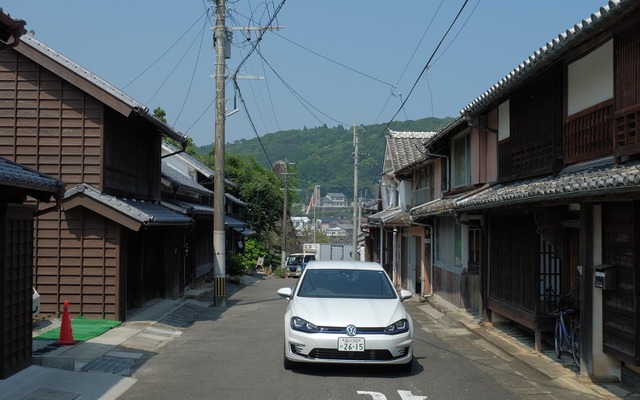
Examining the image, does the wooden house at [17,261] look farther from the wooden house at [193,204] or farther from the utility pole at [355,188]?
the utility pole at [355,188]

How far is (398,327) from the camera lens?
952cm

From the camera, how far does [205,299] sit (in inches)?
888

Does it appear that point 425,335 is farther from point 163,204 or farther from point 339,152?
point 339,152

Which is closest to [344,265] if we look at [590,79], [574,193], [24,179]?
[574,193]

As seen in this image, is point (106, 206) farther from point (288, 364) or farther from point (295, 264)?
point (295, 264)

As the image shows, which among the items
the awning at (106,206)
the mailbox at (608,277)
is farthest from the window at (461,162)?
the mailbox at (608,277)

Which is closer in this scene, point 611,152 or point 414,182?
point 611,152

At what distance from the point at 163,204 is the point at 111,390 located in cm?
1189

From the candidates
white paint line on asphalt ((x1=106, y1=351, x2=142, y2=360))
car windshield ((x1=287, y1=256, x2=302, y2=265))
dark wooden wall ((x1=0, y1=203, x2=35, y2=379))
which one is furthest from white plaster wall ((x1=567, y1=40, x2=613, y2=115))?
car windshield ((x1=287, y1=256, x2=302, y2=265))

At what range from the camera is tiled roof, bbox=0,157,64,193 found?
309 inches

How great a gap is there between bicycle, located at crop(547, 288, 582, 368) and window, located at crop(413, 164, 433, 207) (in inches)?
575

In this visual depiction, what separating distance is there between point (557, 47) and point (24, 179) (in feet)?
24.9

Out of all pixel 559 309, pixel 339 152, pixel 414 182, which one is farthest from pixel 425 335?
pixel 339 152

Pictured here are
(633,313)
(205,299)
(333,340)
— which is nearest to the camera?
(633,313)
